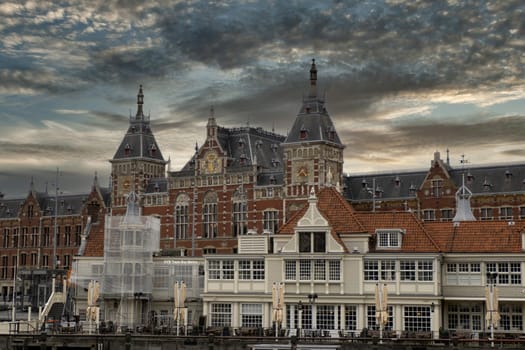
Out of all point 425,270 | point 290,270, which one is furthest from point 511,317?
point 290,270

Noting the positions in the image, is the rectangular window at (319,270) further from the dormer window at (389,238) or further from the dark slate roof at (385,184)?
the dark slate roof at (385,184)

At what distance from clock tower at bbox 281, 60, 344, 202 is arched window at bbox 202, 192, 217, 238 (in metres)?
11.2

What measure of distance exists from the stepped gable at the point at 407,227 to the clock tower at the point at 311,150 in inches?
1614

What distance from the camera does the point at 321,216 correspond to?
188 ft

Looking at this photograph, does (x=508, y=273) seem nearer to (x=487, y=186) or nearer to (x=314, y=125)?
(x=487, y=186)

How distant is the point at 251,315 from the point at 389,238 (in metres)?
10.4

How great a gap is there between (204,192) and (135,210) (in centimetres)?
3869

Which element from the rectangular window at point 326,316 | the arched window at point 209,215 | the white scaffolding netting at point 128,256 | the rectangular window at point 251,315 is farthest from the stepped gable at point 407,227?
the arched window at point 209,215

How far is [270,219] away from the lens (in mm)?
104125

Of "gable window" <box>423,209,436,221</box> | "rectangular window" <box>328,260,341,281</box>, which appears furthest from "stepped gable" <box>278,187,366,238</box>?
"gable window" <box>423,209,436,221</box>

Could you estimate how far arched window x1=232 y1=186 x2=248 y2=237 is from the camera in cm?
10638

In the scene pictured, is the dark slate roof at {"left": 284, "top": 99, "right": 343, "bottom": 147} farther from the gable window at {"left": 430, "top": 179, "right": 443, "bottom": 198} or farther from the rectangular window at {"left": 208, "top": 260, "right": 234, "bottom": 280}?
the rectangular window at {"left": 208, "top": 260, "right": 234, "bottom": 280}

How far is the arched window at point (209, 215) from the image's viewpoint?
357 ft

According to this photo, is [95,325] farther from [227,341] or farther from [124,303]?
[227,341]
